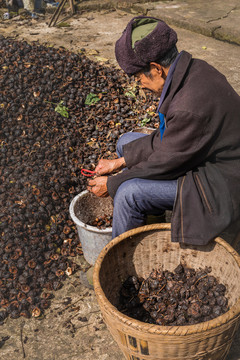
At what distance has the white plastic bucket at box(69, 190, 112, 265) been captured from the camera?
3148 mm

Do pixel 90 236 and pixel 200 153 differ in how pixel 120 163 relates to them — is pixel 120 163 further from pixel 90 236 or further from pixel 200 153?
pixel 200 153

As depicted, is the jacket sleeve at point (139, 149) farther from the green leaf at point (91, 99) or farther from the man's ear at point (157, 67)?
the green leaf at point (91, 99)

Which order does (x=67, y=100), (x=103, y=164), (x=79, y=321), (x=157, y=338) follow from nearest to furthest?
(x=157, y=338) → (x=79, y=321) → (x=103, y=164) → (x=67, y=100)

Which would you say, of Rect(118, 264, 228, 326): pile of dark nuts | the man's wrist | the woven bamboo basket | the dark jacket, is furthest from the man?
the man's wrist

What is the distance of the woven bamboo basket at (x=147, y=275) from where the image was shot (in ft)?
6.72

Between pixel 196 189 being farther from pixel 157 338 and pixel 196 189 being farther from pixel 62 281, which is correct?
pixel 62 281

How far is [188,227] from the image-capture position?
263cm

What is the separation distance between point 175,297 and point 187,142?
1.18 m

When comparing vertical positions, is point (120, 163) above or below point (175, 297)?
above

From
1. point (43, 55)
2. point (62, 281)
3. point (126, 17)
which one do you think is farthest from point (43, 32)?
point (62, 281)

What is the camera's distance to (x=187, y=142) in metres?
2.49

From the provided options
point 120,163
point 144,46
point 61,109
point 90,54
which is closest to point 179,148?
point 144,46

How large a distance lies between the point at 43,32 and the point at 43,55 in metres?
2.77

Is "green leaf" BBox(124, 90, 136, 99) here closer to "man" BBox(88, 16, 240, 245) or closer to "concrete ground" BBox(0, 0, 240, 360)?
"concrete ground" BBox(0, 0, 240, 360)
